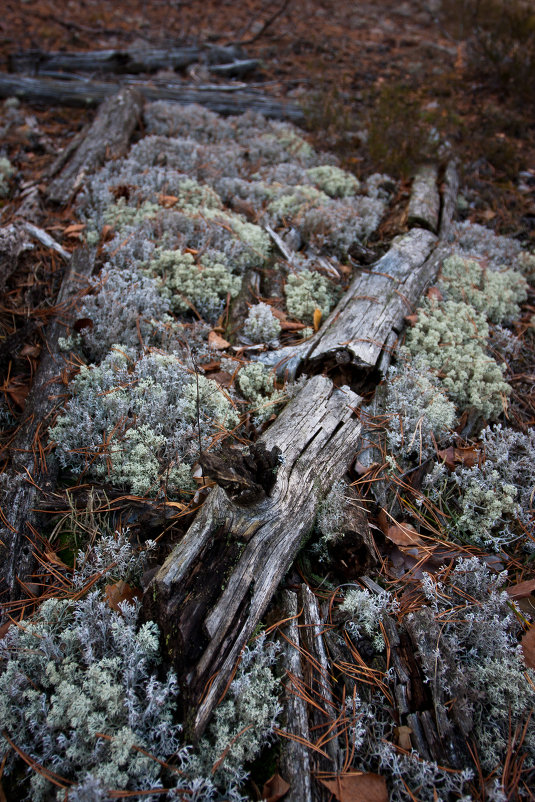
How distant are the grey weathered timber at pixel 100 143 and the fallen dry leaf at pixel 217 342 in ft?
9.63

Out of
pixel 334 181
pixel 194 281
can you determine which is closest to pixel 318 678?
pixel 194 281

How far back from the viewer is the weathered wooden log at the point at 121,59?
8.91 meters

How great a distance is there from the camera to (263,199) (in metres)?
6.25

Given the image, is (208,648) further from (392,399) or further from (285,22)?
(285,22)

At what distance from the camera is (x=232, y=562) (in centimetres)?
278

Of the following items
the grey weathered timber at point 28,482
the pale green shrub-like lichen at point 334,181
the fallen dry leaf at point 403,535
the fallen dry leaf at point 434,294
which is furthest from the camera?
the pale green shrub-like lichen at point 334,181

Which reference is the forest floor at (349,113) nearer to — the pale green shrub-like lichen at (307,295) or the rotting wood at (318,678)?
the rotting wood at (318,678)

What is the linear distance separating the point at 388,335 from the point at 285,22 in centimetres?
1178

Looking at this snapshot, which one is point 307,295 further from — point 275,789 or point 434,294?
point 275,789

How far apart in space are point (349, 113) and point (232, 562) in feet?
26.9

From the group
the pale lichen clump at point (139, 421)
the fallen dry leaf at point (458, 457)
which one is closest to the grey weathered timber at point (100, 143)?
the pale lichen clump at point (139, 421)

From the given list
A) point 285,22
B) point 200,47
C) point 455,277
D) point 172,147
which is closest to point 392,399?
point 455,277

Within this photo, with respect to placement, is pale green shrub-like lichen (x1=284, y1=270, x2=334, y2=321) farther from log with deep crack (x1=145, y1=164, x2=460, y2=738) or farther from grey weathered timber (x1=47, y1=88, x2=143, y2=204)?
grey weathered timber (x1=47, y1=88, x2=143, y2=204)

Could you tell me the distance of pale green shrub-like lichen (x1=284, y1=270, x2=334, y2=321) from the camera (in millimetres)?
4844
